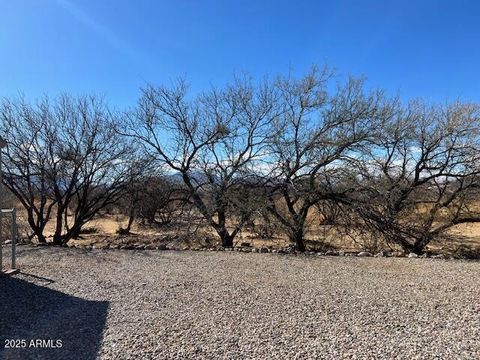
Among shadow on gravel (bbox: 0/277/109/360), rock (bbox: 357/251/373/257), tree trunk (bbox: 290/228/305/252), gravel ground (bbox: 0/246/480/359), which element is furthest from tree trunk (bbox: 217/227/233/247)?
→ shadow on gravel (bbox: 0/277/109/360)

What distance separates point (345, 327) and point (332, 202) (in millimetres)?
7073

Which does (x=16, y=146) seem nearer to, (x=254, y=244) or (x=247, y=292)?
(x=254, y=244)

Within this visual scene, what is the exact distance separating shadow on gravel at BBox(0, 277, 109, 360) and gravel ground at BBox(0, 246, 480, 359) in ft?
0.05

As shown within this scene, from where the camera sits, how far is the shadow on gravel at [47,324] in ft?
Result: 12.9

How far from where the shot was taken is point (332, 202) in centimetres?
1146

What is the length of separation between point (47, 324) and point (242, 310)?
90.3 inches

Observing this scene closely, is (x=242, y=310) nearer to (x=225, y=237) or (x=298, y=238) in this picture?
(x=298, y=238)

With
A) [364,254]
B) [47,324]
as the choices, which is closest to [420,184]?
[364,254]

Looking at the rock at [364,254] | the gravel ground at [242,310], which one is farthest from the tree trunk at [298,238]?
the gravel ground at [242,310]

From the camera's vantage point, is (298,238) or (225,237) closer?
(298,238)

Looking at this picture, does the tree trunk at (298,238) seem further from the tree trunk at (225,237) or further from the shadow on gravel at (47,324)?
the shadow on gravel at (47,324)

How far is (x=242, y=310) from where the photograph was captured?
17.2 feet

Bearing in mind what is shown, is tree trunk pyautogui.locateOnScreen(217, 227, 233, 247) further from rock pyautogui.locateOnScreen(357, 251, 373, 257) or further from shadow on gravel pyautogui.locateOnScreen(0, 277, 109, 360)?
shadow on gravel pyautogui.locateOnScreen(0, 277, 109, 360)

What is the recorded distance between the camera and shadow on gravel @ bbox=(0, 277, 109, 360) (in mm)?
3938
